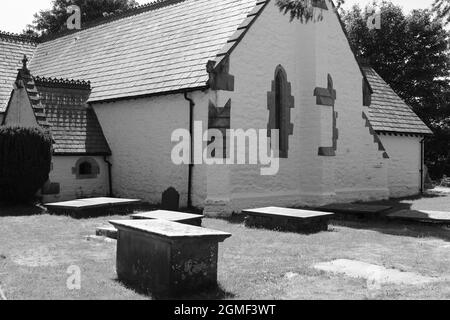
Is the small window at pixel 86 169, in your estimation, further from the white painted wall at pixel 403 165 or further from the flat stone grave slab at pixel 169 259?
the white painted wall at pixel 403 165

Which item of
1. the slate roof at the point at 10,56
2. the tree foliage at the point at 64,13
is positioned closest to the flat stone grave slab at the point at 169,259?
the slate roof at the point at 10,56

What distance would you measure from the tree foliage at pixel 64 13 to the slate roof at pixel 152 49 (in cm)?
1738

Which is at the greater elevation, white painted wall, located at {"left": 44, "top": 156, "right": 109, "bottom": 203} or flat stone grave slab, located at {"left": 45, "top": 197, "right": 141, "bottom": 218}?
white painted wall, located at {"left": 44, "top": 156, "right": 109, "bottom": 203}

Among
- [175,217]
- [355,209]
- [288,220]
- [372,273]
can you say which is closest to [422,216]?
[355,209]

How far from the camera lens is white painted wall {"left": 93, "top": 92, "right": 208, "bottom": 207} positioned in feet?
55.9

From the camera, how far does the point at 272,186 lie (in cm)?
1764

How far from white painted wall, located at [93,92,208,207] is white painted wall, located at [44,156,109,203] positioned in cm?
61

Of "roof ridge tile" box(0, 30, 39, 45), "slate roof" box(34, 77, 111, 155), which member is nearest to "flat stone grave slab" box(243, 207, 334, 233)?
"slate roof" box(34, 77, 111, 155)

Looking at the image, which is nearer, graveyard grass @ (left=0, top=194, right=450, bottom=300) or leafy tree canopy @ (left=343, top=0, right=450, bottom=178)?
graveyard grass @ (left=0, top=194, right=450, bottom=300)

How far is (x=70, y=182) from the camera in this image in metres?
18.7

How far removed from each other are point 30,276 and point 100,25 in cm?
2138

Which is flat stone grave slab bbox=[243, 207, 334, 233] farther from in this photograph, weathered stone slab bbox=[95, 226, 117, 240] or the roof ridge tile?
the roof ridge tile

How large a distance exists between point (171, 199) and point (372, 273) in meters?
9.58
